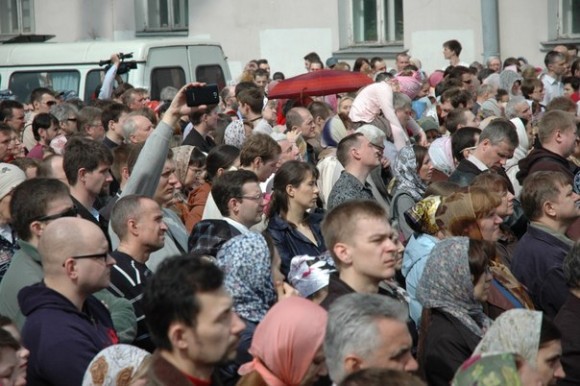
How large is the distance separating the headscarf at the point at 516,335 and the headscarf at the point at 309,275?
1.32 metres

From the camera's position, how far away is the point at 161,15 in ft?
90.9

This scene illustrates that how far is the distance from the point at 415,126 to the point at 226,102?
3559mm

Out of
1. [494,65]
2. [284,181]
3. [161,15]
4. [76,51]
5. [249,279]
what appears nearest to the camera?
[249,279]

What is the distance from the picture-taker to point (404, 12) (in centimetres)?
2338

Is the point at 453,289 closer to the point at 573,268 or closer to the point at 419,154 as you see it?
the point at 573,268

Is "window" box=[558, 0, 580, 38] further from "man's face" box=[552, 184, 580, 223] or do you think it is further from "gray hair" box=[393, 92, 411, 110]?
"man's face" box=[552, 184, 580, 223]

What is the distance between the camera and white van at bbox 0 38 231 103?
17.6 meters

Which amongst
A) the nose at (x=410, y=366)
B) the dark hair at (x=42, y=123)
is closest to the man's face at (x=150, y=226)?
the nose at (x=410, y=366)

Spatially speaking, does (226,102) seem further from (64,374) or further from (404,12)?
(64,374)

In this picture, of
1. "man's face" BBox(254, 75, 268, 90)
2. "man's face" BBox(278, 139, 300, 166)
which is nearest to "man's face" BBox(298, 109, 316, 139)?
"man's face" BBox(278, 139, 300, 166)

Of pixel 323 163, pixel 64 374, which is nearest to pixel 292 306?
pixel 64 374

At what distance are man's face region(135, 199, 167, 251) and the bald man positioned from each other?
3.19 feet

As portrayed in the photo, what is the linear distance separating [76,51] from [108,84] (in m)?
2.58

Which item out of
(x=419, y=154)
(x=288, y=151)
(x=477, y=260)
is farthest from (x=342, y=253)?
(x=288, y=151)
